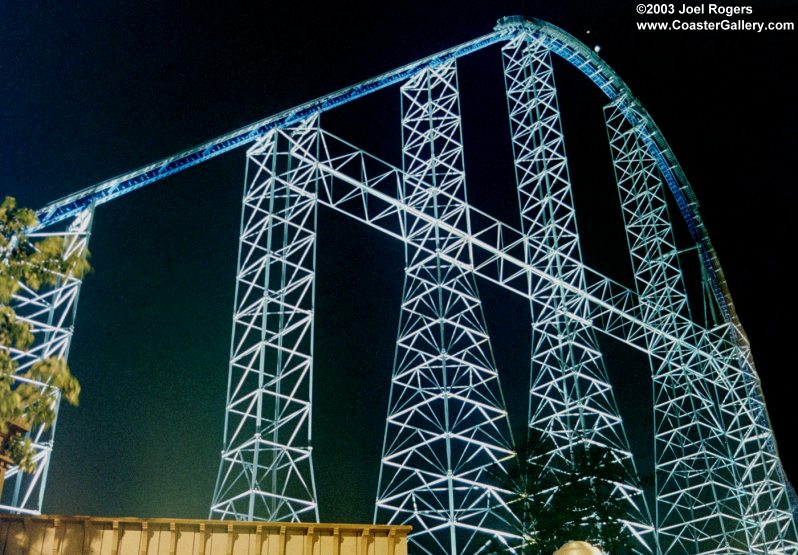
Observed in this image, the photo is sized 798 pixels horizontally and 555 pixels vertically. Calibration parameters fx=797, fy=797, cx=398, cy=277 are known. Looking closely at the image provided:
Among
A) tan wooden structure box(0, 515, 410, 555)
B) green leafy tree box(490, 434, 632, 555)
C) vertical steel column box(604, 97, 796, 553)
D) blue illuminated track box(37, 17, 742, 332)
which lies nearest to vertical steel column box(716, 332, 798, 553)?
vertical steel column box(604, 97, 796, 553)

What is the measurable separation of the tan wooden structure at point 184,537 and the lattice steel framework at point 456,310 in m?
2.10

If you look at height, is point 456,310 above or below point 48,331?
above

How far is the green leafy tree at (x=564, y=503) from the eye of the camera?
12625 millimetres

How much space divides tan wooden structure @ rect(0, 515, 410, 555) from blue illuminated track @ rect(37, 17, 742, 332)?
558 cm

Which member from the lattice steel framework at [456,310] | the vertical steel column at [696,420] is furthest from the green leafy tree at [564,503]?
the vertical steel column at [696,420]

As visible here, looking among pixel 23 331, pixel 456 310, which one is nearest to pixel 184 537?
pixel 23 331

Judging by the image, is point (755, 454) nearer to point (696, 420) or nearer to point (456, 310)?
point (696, 420)

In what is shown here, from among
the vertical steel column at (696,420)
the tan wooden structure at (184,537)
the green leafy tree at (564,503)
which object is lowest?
the tan wooden structure at (184,537)

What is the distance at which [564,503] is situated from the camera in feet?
42.2

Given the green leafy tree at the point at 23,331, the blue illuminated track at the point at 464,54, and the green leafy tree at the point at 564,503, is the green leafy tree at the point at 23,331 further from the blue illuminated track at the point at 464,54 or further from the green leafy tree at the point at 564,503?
the green leafy tree at the point at 564,503

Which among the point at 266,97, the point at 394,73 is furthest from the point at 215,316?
the point at 394,73

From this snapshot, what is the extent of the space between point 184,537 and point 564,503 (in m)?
6.26

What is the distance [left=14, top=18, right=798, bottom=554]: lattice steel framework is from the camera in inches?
553

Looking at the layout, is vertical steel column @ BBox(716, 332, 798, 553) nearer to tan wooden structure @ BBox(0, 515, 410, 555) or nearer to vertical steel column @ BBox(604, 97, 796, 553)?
vertical steel column @ BBox(604, 97, 796, 553)
